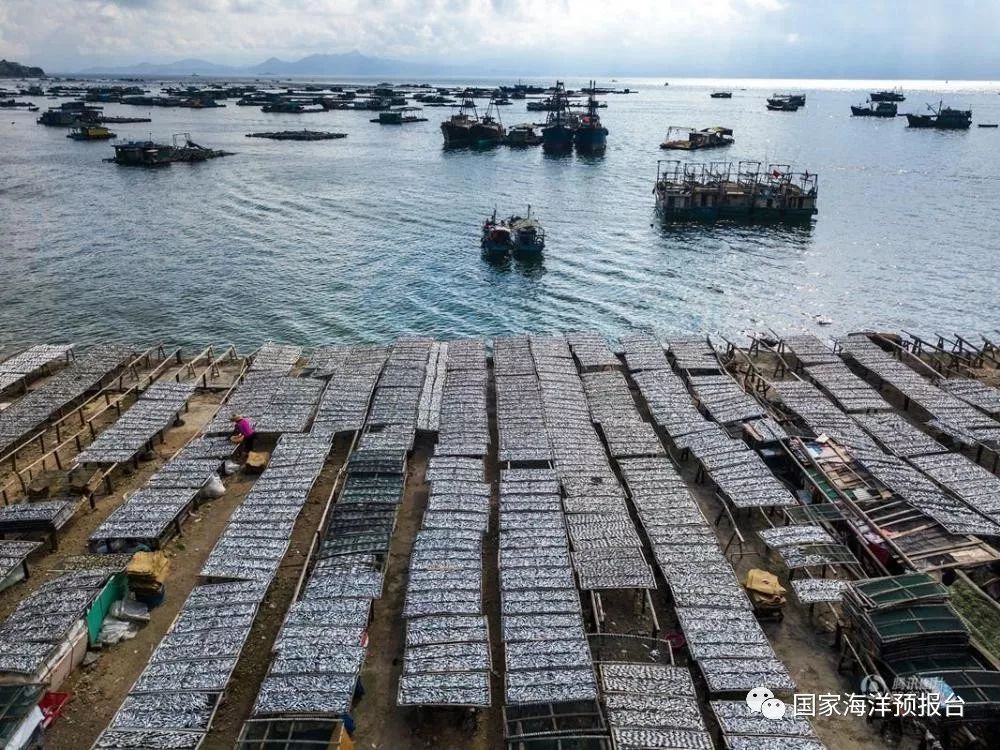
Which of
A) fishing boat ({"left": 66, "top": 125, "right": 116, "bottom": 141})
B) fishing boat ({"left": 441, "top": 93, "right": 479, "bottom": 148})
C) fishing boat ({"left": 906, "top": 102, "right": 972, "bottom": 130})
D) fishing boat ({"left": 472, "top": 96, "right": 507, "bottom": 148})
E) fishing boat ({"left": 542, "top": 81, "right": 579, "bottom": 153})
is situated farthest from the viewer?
fishing boat ({"left": 906, "top": 102, "right": 972, "bottom": 130})

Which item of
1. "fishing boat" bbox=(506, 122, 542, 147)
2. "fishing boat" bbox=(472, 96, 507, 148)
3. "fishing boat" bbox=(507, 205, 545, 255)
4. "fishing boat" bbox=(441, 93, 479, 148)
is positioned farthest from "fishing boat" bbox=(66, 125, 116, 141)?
"fishing boat" bbox=(507, 205, 545, 255)

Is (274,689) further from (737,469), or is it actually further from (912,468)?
(912,468)

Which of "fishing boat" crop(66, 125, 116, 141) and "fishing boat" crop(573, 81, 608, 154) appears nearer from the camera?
"fishing boat" crop(573, 81, 608, 154)

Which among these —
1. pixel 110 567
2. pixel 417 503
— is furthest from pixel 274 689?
pixel 417 503

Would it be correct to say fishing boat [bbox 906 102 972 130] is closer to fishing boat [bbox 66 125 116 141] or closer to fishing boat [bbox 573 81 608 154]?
fishing boat [bbox 573 81 608 154]

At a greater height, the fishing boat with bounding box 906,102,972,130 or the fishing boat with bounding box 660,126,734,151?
the fishing boat with bounding box 906,102,972,130

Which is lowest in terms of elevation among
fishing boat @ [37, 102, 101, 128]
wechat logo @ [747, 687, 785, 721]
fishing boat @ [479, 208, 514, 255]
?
wechat logo @ [747, 687, 785, 721]

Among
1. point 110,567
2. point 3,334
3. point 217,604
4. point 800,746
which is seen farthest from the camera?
point 3,334
